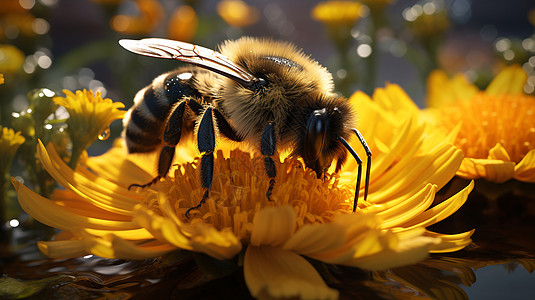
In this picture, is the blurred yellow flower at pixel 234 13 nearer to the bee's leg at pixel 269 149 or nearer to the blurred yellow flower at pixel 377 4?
the blurred yellow flower at pixel 377 4

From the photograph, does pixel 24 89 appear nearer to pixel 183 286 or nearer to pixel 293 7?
pixel 183 286

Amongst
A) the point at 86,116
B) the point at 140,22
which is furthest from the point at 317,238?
the point at 140,22

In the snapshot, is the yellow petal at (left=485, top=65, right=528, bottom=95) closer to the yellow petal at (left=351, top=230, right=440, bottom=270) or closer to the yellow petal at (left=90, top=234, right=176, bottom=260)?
the yellow petal at (left=351, top=230, right=440, bottom=270)

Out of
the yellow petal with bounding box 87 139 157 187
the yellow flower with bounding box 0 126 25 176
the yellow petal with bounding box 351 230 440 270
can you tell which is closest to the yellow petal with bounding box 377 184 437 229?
the yellow petal with bounding box 351 230 440 270

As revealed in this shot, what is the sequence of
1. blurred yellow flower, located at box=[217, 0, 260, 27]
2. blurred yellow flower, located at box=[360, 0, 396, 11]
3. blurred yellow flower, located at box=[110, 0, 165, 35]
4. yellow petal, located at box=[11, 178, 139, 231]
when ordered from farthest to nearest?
1. blurred yellow flower, located at box=[217, 0, 260, 27]
2. blurred yellow flower, located at box=[110, 0, 165, 35]
3. blurred yellow flower, located at box=[360, 0, 396, 11]
4. yellow petal, located at box=[11, 178, 139, 231]

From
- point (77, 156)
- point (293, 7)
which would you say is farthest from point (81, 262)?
point (293, 7)

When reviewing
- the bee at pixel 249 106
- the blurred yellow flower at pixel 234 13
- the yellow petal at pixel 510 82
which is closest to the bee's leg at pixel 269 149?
the bee at pixel 249 106
